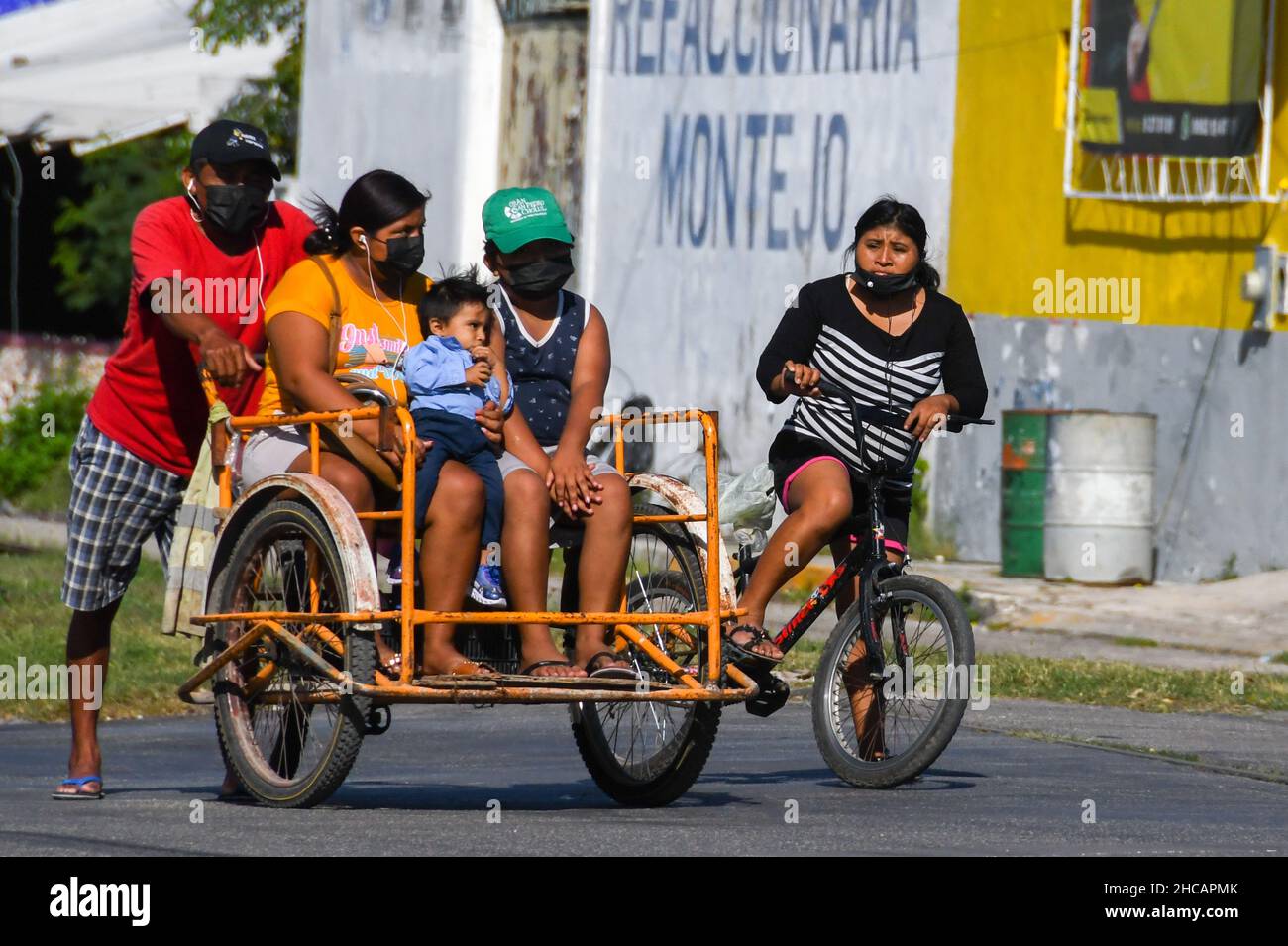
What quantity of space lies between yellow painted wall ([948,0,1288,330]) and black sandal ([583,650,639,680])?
34.3ft

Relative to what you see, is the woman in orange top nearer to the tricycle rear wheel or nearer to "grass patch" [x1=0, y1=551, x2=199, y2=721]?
the tricycle rear wheel

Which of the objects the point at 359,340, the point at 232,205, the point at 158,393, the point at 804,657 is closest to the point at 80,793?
the point at 158,393

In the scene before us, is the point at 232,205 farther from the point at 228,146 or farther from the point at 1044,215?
the point at 1044,215

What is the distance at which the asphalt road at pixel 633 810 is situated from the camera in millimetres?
6062

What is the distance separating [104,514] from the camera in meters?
7.26

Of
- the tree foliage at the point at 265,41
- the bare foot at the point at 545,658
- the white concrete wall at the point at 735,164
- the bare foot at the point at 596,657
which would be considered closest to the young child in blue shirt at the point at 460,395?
the bare foot at the point at 545,658

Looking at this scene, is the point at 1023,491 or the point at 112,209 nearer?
the point at 1023,491

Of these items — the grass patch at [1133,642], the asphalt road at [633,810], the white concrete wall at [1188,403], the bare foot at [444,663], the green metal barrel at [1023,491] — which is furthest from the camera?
the white concrete wall at [1188,403]

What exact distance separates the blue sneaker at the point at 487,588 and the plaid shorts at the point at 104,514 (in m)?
1.20

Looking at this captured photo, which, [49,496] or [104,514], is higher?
[104,514]

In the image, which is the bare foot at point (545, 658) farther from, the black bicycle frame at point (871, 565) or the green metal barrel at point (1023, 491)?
the green metal barrel at point (1023, 491)

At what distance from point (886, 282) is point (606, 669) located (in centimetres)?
183

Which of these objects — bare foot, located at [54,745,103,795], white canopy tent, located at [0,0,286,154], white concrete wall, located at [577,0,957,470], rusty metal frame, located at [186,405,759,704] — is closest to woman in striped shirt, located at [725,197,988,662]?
rusty metal frame, located at [186,405,759,704]

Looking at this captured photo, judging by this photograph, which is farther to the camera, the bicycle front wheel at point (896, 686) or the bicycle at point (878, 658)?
the bicycle at point (878, 658)
